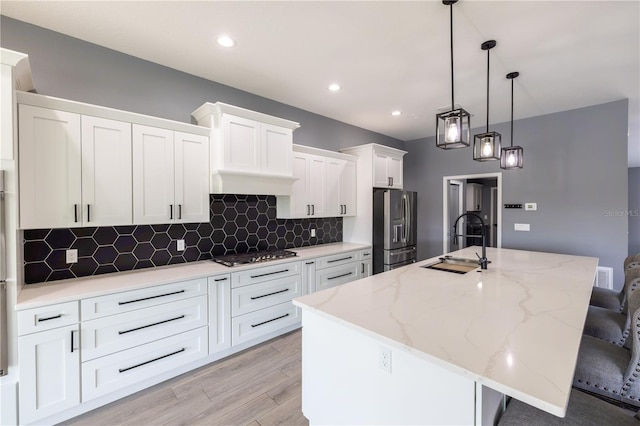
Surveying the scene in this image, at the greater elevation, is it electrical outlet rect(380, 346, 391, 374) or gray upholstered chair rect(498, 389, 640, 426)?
electrical outlet rect(380, 346, 391, 374)

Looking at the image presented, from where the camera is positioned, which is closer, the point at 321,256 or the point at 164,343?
the point at 164,343

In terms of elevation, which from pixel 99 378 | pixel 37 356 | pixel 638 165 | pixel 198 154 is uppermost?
pixel 638 165

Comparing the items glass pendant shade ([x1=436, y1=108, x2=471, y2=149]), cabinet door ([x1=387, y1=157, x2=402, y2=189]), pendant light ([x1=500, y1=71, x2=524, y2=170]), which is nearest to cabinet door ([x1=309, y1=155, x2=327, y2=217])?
cabinet door ([x1=387, y1=157, x2=402, y2=189])

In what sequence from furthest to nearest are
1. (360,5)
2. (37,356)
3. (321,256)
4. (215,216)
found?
(321,256), (215,216), (360,5), (37,356)

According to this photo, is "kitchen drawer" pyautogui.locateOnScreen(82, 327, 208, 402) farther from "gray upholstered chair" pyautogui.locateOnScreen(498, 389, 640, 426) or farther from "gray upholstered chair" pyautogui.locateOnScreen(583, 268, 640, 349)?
"gray upholstered chair" pyautogui.locateOnScreen(583, 268, 640, 349)

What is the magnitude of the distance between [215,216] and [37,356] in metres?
1.72

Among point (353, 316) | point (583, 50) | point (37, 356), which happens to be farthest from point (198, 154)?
point (583, 50)

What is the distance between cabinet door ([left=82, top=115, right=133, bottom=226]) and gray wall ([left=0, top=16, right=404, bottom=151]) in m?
0.39

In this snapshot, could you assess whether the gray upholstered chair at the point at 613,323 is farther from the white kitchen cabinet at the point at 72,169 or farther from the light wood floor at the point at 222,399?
the white kitchen cabinet at the point at 72,169

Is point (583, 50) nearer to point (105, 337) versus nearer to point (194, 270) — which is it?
point (194, 270)

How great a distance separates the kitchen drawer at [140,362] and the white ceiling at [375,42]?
2.46 meters

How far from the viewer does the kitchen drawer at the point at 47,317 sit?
5.66 feet

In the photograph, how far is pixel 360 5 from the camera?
1925mm

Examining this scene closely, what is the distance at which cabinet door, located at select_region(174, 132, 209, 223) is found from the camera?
2607 mm
